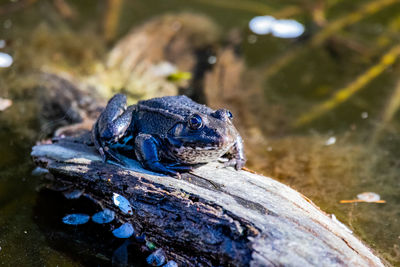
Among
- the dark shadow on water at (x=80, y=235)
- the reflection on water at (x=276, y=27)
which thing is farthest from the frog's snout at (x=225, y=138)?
the reflection on water at (x=276, y=27)

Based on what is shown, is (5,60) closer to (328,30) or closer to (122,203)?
(122,203)

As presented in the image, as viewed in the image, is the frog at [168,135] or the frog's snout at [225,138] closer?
the frog's snout at [225,138]

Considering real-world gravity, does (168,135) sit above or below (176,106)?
below

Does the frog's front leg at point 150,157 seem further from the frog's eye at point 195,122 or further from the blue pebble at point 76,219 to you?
the blue pebble at point 76,219

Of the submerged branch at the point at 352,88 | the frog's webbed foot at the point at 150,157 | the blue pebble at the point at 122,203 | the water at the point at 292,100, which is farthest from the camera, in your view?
the submerged branch at the point at 352,88

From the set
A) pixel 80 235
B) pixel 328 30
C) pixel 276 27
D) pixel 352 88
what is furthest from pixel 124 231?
pixel 328 30

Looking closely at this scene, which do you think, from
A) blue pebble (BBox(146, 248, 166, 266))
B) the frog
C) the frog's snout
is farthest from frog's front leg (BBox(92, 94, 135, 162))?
the frog's snout
